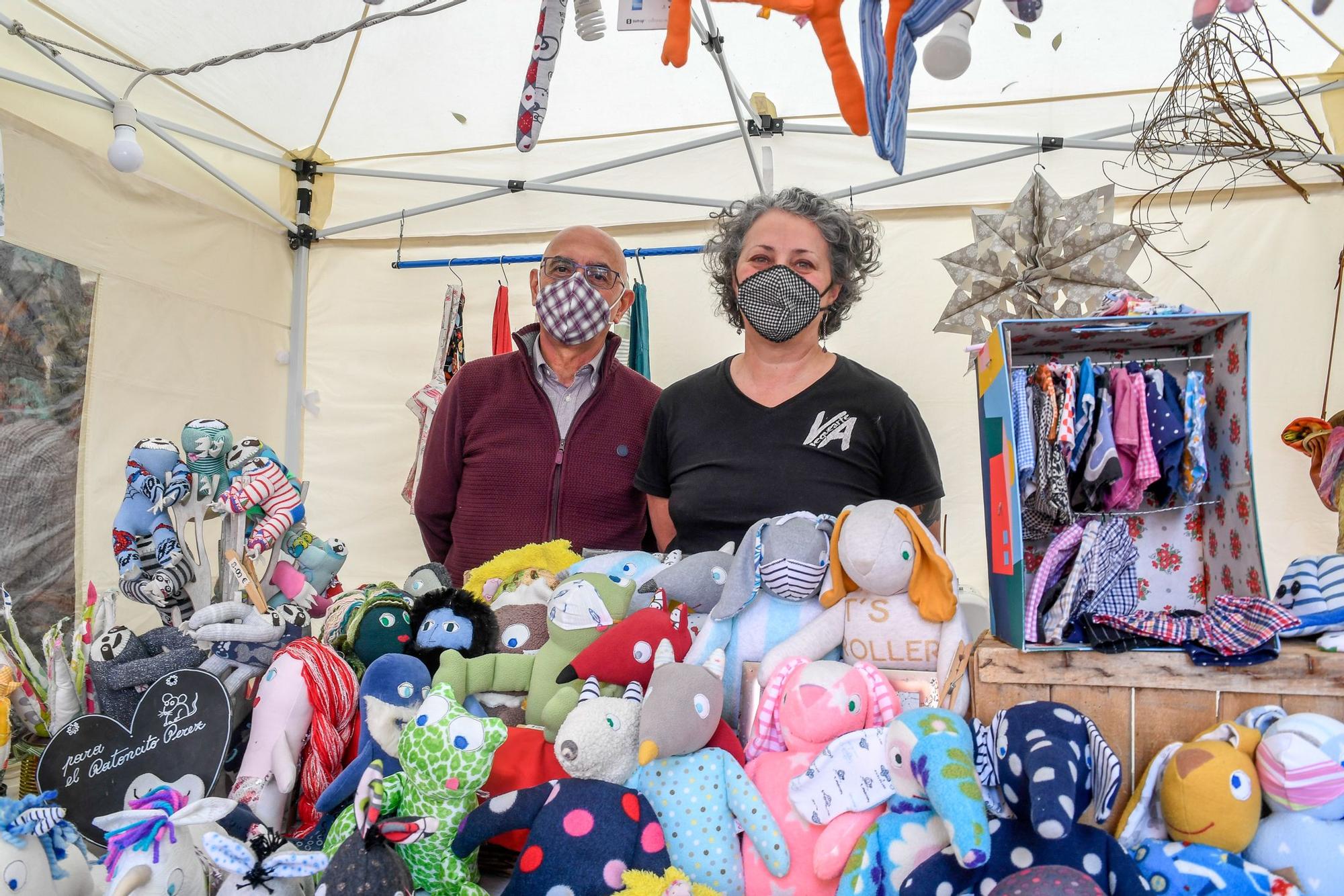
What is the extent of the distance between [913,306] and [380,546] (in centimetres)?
237

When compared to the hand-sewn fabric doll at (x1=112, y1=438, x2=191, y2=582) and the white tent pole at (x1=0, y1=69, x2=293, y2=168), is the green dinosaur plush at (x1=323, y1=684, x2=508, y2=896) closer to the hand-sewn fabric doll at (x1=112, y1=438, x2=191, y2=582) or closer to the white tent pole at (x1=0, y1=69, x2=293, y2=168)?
the hand-sewn fabric doll at (x1=112, y1=438, x2=191, y2=582)

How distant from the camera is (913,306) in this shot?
3.18 meters

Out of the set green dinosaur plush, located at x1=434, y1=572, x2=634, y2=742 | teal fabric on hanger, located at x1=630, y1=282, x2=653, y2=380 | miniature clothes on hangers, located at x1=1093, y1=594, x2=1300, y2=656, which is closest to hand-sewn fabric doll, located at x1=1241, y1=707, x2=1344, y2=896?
miniature clothes on hangers, located at x1=1093, y1=594, x2=1300, y2=656

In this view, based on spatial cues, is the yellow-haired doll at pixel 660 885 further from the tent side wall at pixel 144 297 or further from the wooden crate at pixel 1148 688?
the tent side wall at pixel 144 297

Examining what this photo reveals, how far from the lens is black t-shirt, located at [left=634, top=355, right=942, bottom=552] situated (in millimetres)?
1703

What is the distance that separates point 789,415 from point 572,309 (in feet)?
2.24

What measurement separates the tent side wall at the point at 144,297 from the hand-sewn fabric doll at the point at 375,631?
166 centimetres

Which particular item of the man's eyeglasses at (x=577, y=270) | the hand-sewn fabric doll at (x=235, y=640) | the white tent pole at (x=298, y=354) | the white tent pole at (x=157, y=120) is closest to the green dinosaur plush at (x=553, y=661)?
the hand-sewn fabric doll at (x=235, y=640)

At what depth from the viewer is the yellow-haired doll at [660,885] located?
0.94m

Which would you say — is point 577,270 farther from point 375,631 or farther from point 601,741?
point 601,741

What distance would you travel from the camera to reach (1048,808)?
90 cm

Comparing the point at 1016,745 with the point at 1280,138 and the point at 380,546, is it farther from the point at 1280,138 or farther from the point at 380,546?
the point at 380,546

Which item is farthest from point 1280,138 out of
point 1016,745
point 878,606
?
point 1016,745

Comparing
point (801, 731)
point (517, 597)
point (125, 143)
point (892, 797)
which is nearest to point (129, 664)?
point (517, 597)
